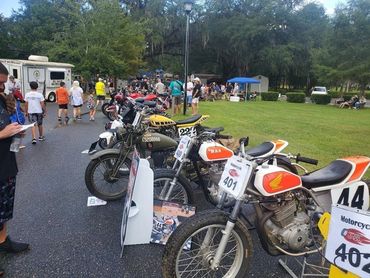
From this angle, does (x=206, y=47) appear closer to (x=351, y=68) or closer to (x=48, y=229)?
(x=351, y=68)

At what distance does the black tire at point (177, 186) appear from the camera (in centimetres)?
414

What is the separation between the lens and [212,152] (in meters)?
3.92

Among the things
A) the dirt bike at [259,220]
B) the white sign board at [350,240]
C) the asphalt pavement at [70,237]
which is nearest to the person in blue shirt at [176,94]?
the asphalt pavement at [70,237]

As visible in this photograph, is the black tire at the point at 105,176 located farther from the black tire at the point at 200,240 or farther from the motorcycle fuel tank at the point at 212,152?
the black tire at the point at 200,240

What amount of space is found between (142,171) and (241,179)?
1.06m

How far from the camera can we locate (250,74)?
46.5m

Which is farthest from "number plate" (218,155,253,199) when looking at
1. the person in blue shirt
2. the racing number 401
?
the person in blue shirt

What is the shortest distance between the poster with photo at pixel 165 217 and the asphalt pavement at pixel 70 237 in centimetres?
13

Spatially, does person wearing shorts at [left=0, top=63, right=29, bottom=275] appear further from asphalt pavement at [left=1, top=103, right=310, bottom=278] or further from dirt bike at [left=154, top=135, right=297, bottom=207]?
dirt bike at [left=154, top=135, right=297, bottom=207]

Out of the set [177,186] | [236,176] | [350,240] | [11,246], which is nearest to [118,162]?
[177,186]

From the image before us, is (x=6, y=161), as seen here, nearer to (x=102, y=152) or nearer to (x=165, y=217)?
(x=165, y=217)

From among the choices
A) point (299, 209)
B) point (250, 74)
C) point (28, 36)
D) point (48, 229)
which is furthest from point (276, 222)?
point (250, 74)

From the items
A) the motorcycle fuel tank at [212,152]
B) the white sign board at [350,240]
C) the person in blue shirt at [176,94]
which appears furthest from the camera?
the person in blue shirt at [176,94]

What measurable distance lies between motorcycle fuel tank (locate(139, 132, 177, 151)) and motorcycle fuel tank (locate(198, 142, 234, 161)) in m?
1.32
